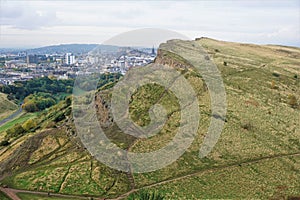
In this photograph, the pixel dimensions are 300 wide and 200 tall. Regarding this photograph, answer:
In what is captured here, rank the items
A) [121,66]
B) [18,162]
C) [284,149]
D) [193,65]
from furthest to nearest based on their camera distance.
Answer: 1. [121,66]
2. [193,65]
3. [284,149]
4. [18,162]

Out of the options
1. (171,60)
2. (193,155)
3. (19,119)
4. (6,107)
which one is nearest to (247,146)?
(193,155)

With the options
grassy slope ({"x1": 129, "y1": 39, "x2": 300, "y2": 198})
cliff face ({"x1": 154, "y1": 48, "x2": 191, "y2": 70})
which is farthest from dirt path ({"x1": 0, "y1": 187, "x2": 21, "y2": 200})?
cliff face ({"x1": 154, "y1": 48, "x2": 191, "y2": 70})

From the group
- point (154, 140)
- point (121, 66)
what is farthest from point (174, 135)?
point (121, 66)

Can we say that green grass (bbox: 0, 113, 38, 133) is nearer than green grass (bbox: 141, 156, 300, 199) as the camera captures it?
No

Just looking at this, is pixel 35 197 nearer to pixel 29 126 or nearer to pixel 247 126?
pixel 247 126

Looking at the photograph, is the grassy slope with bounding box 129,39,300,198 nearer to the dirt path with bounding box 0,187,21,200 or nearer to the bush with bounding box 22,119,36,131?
the dirt path with bounding box 0,187,21,200

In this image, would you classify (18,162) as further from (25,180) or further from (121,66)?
(121,66)
